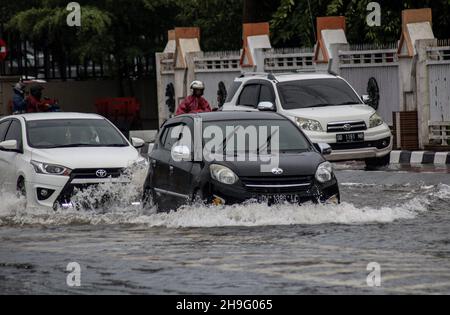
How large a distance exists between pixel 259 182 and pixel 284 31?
22.9 metres

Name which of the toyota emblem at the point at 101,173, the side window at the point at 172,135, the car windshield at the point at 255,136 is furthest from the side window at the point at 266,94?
the car windshield at the point at 255,136

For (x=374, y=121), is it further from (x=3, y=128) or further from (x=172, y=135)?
(x=172, y=135)

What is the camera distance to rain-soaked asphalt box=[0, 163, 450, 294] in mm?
11633

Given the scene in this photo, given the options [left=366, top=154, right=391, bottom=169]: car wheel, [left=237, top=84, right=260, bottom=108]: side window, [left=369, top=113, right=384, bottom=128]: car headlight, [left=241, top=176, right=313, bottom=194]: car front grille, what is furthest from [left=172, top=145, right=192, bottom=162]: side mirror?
[left=237, top=84, right=260, bottom=108]: side window

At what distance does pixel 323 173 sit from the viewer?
16.7m

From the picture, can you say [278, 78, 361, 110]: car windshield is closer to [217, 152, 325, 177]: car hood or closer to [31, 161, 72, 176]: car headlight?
[31, 161, 72, 176]: car headlight

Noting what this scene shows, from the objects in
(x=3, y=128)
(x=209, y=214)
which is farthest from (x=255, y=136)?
(x=3, y=128)

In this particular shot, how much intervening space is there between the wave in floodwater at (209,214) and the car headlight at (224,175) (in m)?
0.31

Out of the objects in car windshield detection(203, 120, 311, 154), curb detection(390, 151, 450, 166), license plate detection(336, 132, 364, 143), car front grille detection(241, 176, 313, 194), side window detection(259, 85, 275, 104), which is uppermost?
car windshield detection(203, 120, 311, 154)

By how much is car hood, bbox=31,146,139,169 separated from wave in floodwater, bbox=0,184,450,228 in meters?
0.35

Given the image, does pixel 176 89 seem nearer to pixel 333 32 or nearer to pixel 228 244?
pixel 333 32

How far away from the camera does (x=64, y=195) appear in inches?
725
